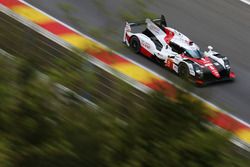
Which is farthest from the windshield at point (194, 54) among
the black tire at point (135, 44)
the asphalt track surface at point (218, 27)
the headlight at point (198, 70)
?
the black tire at point (135, 44)

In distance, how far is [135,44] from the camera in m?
14.2

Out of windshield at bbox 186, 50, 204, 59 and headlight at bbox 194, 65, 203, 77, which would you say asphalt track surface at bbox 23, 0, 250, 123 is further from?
windshield at bbox 186, 50, 204, 59

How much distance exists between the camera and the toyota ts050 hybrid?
43.0 feet

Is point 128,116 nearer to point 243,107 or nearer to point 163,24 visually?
point 243,107

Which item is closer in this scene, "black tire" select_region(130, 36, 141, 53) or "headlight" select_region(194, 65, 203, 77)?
"headlight" select_region(194, 65, 203, 77)

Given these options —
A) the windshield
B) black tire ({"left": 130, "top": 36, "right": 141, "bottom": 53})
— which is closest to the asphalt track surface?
black tire ({"left": 130, "top": 36, "right": 141, "bottom": 53})

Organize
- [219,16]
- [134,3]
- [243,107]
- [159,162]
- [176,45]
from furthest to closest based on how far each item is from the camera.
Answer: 1. [219,16]
2. [176,45]
3. [243,107]
4. [134,3]
5. [159,162]

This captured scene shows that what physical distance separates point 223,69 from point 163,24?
5.90ft

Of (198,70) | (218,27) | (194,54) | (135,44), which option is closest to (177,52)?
(194,54)

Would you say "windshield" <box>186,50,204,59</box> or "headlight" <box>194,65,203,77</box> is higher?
"windshield" <box>186,50,204,59</box>

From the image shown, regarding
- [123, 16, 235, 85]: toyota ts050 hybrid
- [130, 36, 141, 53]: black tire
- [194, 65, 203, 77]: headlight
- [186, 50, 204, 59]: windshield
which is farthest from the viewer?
[130, 36, 141, 53]: black tire

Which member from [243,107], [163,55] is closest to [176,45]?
[163,55]

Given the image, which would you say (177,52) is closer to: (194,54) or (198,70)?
(194,54)

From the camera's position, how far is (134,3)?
4.21m
